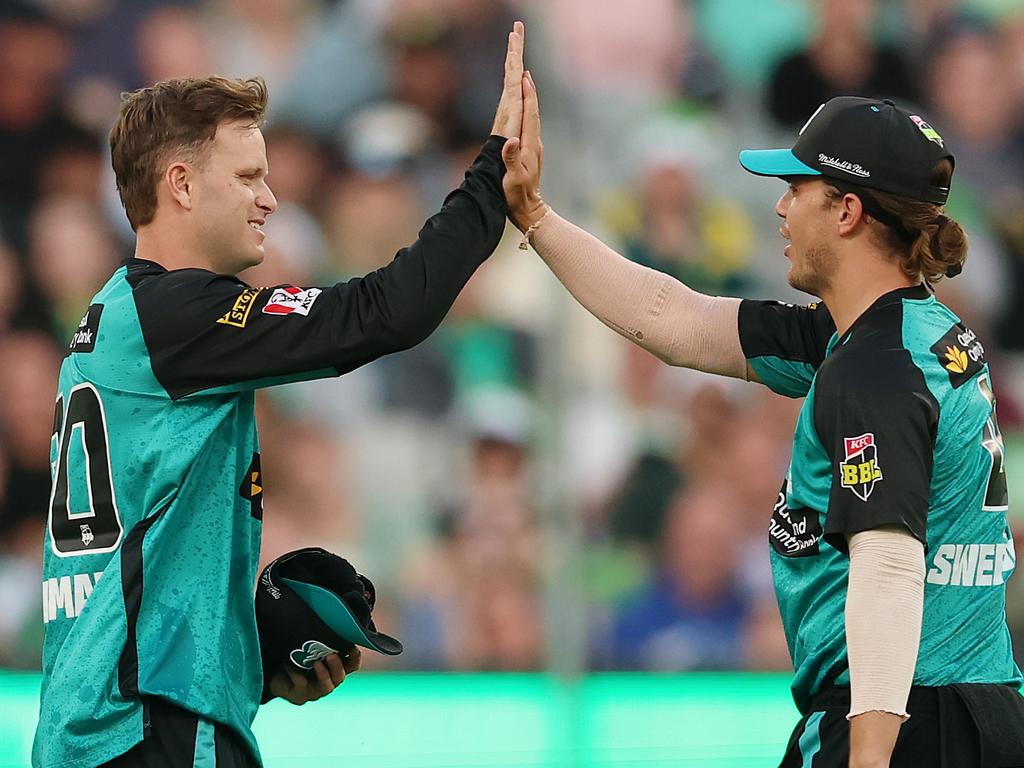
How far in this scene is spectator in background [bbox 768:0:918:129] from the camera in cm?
Answer: 655

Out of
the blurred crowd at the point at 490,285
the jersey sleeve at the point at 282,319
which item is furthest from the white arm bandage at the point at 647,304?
the blurred crowd at the point at 490,285

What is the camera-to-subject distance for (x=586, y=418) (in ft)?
20.3

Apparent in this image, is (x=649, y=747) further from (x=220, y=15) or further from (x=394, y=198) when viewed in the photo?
(x=220, y=15)

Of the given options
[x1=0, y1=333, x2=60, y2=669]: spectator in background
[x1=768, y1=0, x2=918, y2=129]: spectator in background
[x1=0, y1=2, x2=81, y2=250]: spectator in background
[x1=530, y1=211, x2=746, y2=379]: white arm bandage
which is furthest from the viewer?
[x1=768, y1=0, x2=918, y2=129]: spectator in background

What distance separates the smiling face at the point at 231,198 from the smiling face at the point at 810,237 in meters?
0.97

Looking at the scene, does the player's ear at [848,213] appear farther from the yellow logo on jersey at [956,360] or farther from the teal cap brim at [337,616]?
the teal cap brim at [337,616]

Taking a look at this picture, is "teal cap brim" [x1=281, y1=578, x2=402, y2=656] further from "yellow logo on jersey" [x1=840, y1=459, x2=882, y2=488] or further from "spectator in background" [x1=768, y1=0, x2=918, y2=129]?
"spectator in background" [x1=768, y1=0, x2=918, y2=129]

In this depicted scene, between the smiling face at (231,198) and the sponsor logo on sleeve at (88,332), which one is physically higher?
the smiling face at (231,198)

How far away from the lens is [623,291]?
10.7ft

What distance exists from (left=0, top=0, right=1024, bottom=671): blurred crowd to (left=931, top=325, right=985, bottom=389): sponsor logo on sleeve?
354 centimetres

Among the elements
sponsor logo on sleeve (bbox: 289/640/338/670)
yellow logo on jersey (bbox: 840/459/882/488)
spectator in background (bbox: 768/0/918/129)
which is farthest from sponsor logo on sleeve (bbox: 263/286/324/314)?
spectator in background (bbox: 768/0/918/129)

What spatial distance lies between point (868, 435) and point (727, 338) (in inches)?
28.0

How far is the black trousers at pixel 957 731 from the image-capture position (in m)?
2.51

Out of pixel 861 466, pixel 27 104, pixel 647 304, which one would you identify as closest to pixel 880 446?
pixel 861 466
